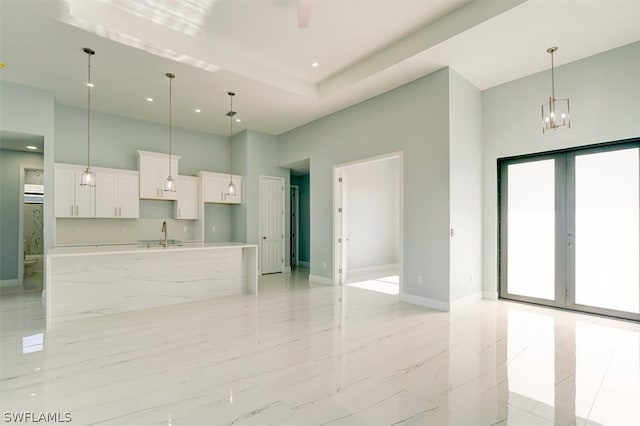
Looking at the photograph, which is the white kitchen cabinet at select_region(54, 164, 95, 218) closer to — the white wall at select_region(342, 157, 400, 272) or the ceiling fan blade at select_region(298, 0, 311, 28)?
the ceiling fan blade at select_region(298, 0, 311, 28)

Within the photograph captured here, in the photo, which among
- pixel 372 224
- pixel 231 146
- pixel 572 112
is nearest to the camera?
pixel 572 112

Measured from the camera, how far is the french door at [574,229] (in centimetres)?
392

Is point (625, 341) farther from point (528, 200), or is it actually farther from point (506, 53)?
point (506, 53)

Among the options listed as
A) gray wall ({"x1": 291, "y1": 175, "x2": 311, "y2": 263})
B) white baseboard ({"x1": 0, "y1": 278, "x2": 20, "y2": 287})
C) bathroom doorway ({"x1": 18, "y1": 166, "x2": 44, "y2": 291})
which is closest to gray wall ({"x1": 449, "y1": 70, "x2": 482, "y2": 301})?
gray wall ({"x1": 291, "y1": 175, "x2": 311, "y2": 263})

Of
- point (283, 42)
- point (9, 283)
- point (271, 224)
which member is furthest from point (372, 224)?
point (9, 283)

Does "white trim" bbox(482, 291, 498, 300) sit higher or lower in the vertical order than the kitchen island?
lower

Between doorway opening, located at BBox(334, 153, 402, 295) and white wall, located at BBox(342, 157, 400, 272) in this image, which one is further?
white wall, located at BBox(342, 157, 400, 272)

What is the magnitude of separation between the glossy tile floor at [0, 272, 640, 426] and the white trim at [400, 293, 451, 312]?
6.4 inches

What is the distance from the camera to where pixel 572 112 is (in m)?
4.21

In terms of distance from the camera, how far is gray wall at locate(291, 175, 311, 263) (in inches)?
348

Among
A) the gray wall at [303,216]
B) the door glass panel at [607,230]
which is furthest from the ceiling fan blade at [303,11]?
the gray wall at [303,216]

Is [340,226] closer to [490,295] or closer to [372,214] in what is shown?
[372,214]

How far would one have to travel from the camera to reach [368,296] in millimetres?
5223

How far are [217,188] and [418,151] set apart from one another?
456 cm
